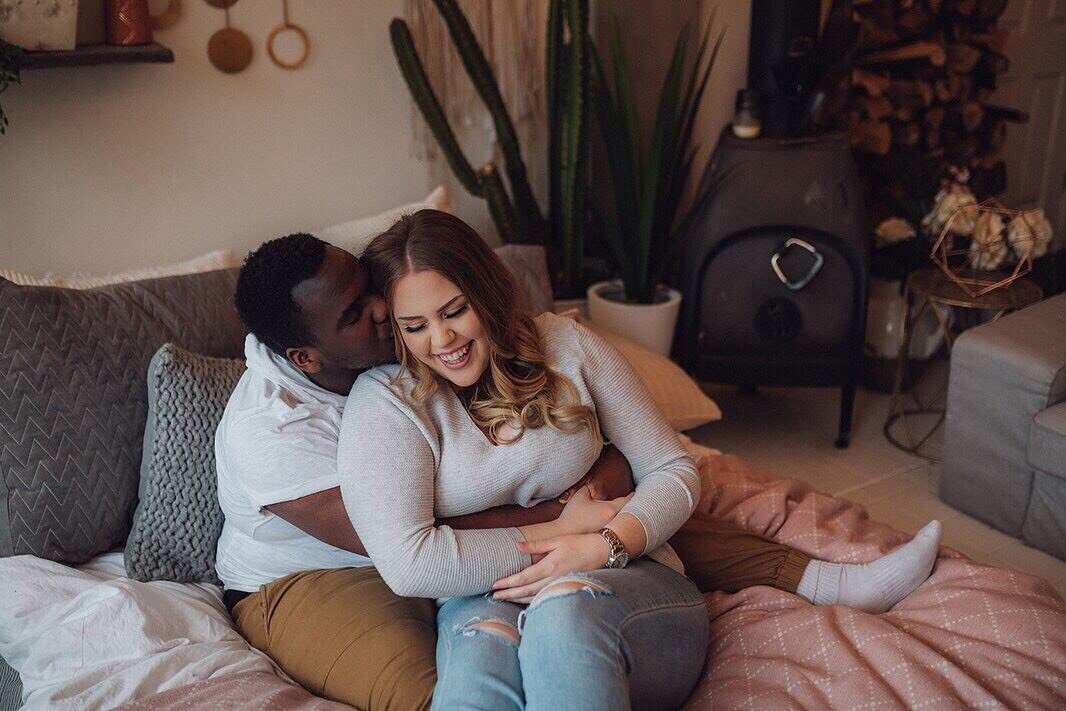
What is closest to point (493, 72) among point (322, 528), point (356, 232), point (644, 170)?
point (644, 170)

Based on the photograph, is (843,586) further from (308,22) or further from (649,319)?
(308,22)

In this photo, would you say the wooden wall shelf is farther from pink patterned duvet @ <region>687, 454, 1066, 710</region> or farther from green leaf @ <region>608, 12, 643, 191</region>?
pink patterned duvet @ <region>687, 454, 1066, 710</region>

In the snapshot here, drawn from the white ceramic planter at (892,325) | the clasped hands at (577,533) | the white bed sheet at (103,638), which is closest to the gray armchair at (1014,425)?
the white ceramic planter at (892,325)

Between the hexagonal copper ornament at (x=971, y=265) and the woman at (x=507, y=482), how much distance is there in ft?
4.10

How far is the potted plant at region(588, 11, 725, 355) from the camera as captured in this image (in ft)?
8.63

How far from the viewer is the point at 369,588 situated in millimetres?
1559

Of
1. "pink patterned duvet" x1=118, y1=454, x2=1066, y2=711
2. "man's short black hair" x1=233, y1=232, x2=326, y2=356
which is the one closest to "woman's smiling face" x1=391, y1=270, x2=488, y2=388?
"man's short black hair" x1=233, y1=232, x2=326, y2=356

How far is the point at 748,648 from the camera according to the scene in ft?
4.95

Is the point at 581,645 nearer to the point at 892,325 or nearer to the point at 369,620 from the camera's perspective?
the point at 369,620

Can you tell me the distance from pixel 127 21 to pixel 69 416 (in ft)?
3.00

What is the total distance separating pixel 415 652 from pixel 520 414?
39cm

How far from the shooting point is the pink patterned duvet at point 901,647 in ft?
4.48

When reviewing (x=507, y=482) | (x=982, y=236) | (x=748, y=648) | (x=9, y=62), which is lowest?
(x=748, y=648)

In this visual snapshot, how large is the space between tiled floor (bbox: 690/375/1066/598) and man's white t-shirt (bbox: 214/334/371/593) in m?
1.35
